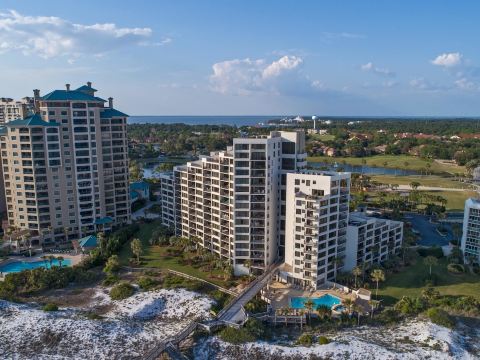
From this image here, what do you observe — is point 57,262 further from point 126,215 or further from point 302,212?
point 302,212

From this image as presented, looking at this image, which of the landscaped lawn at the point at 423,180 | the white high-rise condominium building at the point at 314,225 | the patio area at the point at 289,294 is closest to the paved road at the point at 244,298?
the patio area at the point at 289,294

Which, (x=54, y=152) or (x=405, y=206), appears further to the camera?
(x=405, y=206)

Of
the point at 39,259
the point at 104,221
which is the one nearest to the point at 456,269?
the point at 104,221

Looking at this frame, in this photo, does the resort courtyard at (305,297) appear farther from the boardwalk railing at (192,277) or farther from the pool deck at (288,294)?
the boardwalk railing at (192,277)

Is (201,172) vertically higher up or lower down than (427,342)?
higher up

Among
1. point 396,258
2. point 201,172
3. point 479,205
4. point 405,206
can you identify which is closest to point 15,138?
point 201,172

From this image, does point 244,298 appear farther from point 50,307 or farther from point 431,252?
point 431,252

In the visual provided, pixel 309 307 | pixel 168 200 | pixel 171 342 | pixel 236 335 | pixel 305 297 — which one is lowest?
pixel 305 297
